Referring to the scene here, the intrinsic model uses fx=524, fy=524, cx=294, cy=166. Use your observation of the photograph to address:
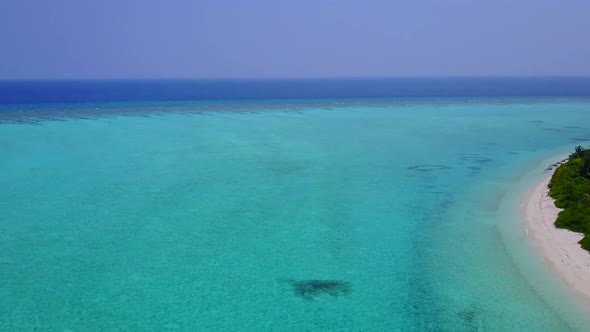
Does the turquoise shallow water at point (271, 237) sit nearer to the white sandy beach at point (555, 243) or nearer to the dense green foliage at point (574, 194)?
the white sandy beach at point (555, 243)

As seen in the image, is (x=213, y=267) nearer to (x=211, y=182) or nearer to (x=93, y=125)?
(x=211, y=182)

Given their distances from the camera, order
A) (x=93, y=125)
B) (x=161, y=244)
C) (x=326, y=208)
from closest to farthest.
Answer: (x=161, y=244), (x=326, y=208), (x=93, y=125)

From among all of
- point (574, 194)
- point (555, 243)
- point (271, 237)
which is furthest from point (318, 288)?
point (574, 194)

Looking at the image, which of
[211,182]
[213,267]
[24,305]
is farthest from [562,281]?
[211,182]

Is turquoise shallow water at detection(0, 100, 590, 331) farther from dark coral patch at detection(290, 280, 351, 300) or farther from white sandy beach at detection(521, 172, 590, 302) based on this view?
white sandy beach at detection(521, 172, 590, 302)

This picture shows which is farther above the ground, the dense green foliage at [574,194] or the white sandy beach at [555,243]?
the dense green foliage at [574,194]

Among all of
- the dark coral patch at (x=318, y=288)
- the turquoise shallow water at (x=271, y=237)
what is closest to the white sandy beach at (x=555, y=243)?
the turquoise shallow water at (x=271, y=237)
